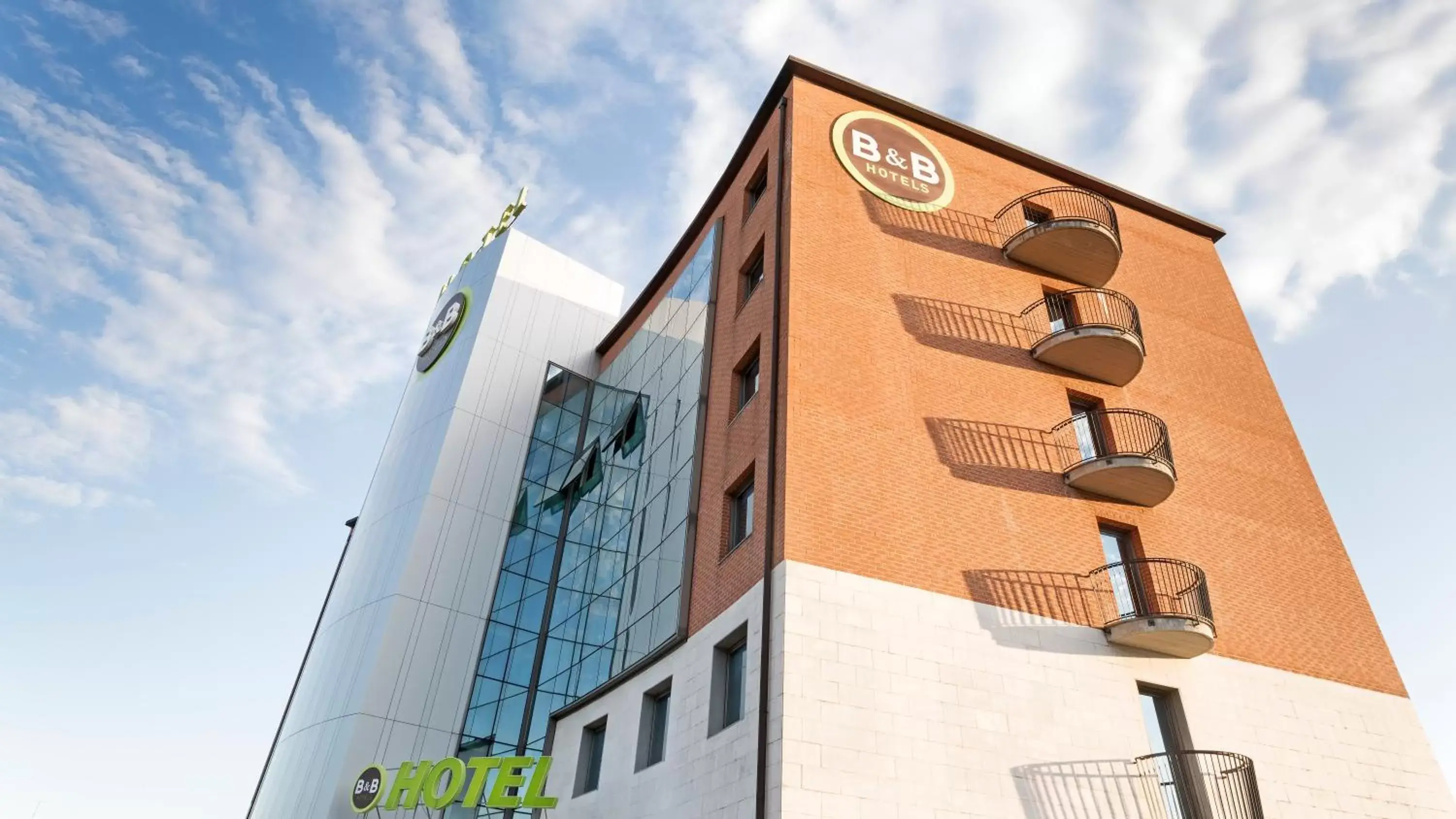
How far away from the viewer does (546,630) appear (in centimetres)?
2708

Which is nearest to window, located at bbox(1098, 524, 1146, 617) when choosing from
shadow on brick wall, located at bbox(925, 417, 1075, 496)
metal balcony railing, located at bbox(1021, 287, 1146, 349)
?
shadow on brick wall, located at bbox(925, 417, 1075, 496)

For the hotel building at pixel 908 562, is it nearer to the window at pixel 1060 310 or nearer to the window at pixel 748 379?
the window at pixel 1060 310

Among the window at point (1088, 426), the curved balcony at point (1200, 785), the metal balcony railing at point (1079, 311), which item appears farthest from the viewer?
the metal balcony railing at point (1079, 311)

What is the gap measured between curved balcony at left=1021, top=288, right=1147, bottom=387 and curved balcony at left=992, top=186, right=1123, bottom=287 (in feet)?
1.97

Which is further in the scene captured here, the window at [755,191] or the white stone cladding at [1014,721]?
the window at [755,191]

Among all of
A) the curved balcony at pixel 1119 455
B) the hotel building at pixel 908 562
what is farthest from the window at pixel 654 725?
the curved balcony at pixel 1119 455

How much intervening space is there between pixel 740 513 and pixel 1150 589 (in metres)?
8.18

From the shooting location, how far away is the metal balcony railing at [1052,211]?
71.8 feet

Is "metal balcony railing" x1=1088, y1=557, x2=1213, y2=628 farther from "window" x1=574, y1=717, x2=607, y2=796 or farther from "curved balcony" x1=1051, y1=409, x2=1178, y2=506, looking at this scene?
"window" x1=574, y1=717, x2=607, y2=796

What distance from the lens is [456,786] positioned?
20266 millimetres

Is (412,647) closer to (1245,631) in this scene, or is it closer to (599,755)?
(599,755)

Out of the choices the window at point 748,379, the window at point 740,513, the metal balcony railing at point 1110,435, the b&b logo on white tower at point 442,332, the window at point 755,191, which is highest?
the b&b logo on white tower at point 442,332

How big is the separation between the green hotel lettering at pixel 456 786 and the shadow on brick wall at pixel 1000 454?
11.4m

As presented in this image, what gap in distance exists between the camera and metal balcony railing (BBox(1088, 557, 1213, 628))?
16.3 meters
